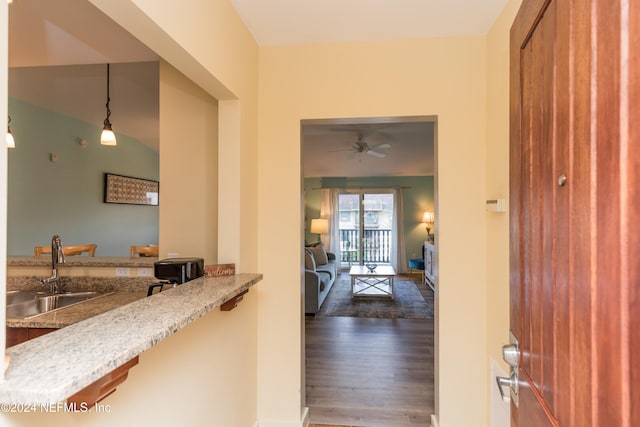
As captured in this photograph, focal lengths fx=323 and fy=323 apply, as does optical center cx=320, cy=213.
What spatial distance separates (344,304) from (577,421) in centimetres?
473

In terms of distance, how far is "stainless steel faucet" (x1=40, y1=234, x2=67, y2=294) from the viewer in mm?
2016

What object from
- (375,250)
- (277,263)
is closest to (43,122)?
(277,263)

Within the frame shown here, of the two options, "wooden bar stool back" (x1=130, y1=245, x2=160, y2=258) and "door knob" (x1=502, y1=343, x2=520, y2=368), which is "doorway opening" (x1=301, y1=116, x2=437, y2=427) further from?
"wooden bar stool back" (x1=130, y1=245, x2=160, y2=258)

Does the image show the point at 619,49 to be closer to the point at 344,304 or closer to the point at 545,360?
the point at 545,360

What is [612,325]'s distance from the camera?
0.50m

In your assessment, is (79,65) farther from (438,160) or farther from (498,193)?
(498,193)

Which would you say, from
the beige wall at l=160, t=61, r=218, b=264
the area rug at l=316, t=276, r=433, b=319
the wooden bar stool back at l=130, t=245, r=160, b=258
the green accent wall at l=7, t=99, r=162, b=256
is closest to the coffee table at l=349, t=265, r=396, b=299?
the area rug at l=316, t=276, r=433, b=319

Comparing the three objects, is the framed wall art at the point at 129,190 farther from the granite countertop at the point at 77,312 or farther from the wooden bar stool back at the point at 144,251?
the granite countertop at the point at 77,312

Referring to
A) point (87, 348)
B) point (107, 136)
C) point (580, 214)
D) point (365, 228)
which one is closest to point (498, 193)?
point (580, 214)

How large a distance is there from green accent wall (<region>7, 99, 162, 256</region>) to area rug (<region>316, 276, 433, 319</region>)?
315cm

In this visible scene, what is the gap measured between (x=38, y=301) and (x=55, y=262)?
9.6 inches

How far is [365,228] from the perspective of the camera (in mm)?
8484

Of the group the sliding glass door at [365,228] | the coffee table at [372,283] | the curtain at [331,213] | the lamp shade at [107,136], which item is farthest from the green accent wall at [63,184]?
the sliding glass door at [365,228]

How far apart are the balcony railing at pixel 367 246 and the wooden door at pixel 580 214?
7590 mm
